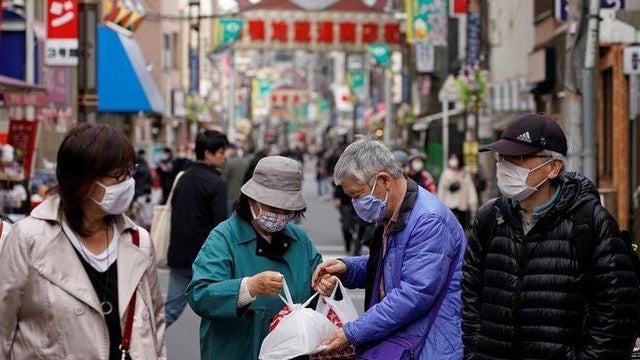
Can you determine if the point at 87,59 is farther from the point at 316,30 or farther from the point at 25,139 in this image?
the point at 316,30

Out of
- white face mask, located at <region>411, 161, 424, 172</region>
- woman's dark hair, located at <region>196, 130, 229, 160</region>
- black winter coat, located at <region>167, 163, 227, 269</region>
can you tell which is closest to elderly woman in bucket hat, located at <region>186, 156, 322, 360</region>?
black winter coat, located at <region>167, 163, 227, 269</region>

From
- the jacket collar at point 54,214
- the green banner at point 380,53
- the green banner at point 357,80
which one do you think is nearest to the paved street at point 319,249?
the jacket collar at point 54,214

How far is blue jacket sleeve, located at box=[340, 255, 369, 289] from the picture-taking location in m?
6.66

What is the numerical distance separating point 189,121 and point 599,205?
185 ft

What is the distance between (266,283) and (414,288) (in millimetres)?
636

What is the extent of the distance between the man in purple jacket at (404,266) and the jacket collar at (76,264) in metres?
1.18

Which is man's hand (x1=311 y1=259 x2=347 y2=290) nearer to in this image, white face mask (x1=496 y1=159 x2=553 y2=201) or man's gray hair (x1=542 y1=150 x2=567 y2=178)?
white face mask (x1=496 y1=159 x2=553 y2=201)

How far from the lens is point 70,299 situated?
513 centimetres

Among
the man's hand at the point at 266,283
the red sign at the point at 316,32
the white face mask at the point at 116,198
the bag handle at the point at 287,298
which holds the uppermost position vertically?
the red sign at the point at 316,32

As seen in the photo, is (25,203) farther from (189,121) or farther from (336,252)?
(189,121)

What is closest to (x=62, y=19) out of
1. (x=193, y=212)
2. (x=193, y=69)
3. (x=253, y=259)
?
(x=193, y=212)

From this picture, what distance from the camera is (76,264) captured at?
518 cm

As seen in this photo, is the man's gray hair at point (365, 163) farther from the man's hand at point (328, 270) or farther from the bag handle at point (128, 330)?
the bag handle at point (128, 330)

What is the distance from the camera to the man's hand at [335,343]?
6115mm
